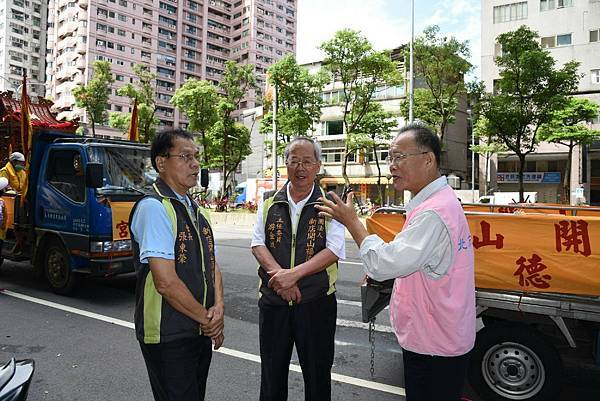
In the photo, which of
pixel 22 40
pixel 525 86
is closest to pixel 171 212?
pixel 525 86

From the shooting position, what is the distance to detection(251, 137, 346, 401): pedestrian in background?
2615 millimetres

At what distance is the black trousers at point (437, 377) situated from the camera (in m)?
1.94

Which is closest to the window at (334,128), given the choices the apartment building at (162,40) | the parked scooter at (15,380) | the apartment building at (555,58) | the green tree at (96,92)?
the apartment building at (555,58)

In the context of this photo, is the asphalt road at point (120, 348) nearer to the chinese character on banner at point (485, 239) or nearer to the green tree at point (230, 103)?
the chinese character on banner at point (485, 239)

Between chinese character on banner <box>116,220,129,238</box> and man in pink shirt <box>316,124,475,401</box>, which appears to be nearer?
man in pink shirt <box>316,124,475,401</box>

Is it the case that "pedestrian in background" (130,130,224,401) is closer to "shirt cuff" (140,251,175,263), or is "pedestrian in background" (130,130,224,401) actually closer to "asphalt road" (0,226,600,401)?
"shirt cuff" (140,251,175,263)

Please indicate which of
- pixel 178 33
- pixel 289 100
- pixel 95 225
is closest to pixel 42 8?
pixel 178 33

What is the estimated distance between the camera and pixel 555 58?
32.1 meters

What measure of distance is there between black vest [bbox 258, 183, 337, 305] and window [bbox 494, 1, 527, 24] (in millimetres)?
38376

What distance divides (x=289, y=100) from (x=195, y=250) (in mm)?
23156

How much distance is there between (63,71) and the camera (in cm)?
6319

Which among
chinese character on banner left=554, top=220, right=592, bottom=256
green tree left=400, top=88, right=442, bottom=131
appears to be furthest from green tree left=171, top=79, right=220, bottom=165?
chinese character on banner left=554, top=220, right=592, bottom=256

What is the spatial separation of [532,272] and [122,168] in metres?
5.49

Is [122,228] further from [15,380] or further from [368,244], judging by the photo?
[368,244]
